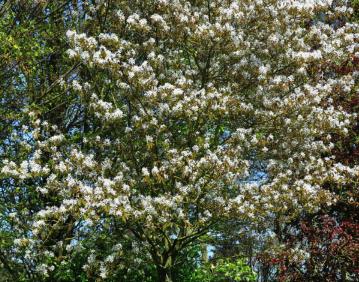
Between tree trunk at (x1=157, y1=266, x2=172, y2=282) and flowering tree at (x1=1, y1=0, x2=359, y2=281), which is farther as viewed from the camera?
tree trunk at (x1=157, y1=266, x2=172, y2=282)

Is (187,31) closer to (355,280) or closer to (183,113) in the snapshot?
(183,113)

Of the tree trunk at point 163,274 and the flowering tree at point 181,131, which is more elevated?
the flowering tree at point 181,131

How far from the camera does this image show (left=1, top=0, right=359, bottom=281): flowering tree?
10.6 m

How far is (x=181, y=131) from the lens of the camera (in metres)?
12.6

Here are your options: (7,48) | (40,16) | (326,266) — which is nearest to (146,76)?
(7,48)

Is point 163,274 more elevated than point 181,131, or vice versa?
point 181,131

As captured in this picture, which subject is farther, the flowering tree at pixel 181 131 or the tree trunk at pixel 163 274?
the tree trunk at pixel 163 274

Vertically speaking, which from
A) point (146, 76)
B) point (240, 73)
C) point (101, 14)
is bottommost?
point (146, 76)

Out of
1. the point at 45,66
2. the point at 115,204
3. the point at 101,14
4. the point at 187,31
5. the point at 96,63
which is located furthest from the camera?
the point at 45,66

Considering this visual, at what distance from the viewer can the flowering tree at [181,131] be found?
1062 cm

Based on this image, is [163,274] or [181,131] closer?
[163,274]

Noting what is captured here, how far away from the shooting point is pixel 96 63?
10.9m

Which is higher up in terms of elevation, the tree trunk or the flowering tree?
A: the flowering tree

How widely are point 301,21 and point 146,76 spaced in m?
5.09
